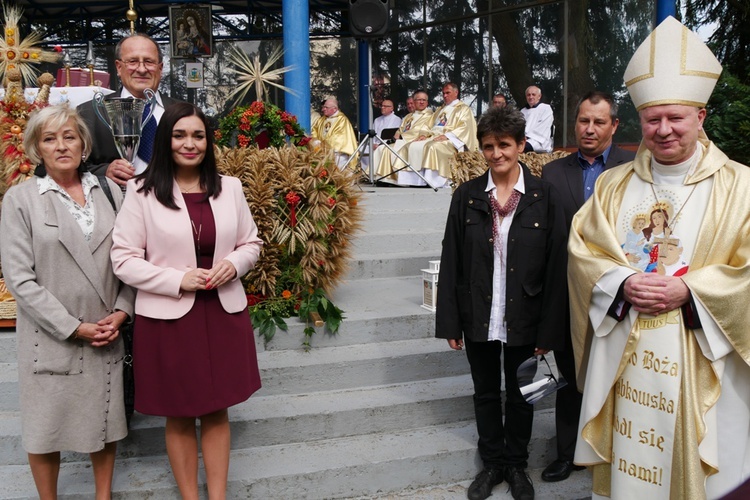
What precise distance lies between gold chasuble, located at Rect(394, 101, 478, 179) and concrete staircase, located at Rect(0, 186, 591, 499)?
539cm

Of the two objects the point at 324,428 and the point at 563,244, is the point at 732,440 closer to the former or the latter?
the point at 563,244

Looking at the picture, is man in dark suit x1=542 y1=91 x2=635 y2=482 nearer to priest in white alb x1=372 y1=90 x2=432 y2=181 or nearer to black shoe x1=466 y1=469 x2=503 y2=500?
black shoe x1=466 y1=469 x2=503 y2=500

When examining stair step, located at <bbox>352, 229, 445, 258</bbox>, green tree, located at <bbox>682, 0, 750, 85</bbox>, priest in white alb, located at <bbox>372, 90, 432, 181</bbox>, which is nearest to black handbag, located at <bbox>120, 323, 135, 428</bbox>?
stair step, located at <bbox>352, 229, 445, 258</bbox>

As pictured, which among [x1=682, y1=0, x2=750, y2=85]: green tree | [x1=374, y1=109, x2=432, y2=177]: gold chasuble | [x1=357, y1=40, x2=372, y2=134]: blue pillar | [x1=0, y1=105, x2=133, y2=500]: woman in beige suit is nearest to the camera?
[x1=0, y1=105, x2=133, y2=500]: woman in beige suit

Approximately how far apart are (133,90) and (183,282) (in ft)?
4.03

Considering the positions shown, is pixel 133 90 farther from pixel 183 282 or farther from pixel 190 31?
pixel 190 31

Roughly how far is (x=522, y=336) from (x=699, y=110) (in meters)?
1.20

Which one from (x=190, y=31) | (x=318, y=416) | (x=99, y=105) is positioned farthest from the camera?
(x=190, y=31)

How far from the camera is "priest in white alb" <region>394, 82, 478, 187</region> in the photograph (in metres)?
10.1

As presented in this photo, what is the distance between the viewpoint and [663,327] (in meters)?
2.64

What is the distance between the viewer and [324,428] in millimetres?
3926

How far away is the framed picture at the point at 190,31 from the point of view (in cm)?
1375

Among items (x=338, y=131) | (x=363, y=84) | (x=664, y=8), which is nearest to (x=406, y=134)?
(x=338, y=131)

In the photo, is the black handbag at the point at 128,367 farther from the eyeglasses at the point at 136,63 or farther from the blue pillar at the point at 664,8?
the blue pillar at the point at 664,8
